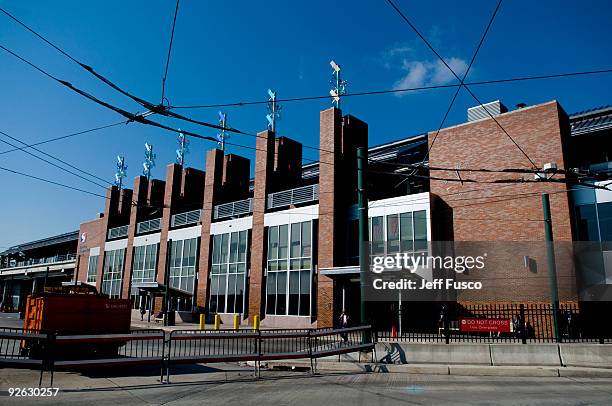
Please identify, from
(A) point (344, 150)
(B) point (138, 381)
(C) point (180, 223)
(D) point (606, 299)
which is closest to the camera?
(B) point (138, 381)

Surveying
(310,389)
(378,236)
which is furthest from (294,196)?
(310,389)

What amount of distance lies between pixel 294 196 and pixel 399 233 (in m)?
9.23

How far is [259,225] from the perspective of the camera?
1420 inches

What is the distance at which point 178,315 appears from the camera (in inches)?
1508

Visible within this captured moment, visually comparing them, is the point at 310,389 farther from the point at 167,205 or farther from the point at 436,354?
the point at 167,205

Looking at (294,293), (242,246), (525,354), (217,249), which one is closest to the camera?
(525,354)

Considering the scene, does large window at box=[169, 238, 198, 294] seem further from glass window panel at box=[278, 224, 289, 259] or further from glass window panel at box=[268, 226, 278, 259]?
glass window panel at box=[278, 224, 289, 259]

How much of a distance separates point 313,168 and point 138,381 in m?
33.8

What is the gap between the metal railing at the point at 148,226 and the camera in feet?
154

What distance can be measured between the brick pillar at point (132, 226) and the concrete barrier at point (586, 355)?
42.5 meters

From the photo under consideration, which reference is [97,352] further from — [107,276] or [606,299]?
[107,276]

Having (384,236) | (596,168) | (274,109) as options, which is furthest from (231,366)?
(274,109)

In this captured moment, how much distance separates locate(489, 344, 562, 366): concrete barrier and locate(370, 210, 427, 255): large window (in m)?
13.6

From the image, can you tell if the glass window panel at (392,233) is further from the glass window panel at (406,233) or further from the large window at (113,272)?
the large window at (113,272)
